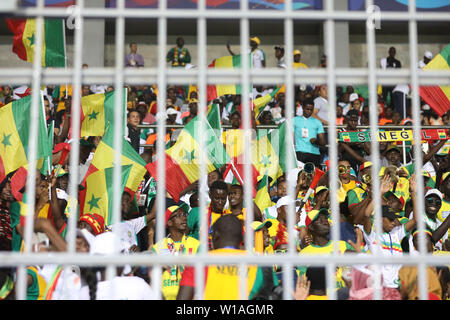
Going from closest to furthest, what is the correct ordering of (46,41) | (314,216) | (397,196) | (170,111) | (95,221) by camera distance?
1. (95,221)
2. (314,216)
3. (46,41)
4. (397,196)
5. (170,111)

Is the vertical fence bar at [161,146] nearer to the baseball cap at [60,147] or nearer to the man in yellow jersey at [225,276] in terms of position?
the man in yellow jersey at [225,276]

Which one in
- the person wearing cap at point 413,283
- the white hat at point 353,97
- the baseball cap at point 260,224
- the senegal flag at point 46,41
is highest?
the white hat at point 353,97

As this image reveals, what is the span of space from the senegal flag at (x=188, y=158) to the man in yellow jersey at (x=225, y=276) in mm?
2037

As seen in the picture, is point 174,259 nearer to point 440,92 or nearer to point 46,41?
point 440,92

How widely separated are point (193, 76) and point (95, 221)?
287 cm

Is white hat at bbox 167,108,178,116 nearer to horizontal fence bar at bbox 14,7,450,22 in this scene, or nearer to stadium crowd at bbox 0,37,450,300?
stadium crowd at bbox 0,37,450,300

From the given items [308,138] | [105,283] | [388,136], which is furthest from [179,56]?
[105,283]

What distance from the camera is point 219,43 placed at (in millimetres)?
17078

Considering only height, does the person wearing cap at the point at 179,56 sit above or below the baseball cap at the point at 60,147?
above

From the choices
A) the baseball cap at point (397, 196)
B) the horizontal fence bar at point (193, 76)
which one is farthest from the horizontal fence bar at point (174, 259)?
the baseball cap at point (397, 196)

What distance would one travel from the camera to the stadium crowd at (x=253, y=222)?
3760mm

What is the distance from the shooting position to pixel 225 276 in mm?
3402

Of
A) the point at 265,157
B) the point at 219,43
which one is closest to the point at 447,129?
the point at 265,157

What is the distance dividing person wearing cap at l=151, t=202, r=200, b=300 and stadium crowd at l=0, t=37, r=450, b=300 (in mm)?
11
